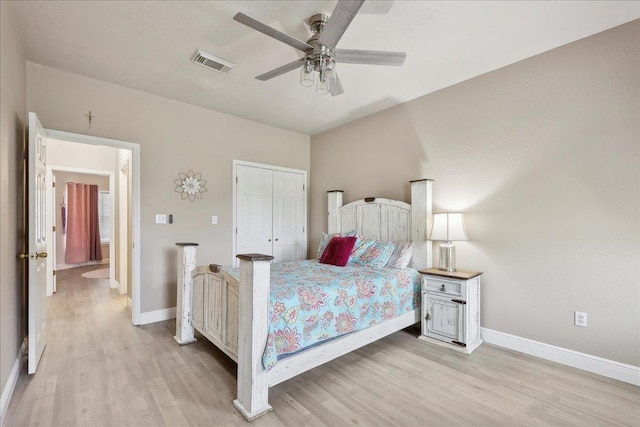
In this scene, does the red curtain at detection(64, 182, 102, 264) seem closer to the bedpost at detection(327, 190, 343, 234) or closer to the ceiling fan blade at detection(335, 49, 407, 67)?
the bedpost at detection(327, 190, 343, 234)

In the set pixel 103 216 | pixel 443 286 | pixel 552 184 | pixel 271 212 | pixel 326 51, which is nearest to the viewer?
pixel 326 51

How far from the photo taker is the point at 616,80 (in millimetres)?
2342

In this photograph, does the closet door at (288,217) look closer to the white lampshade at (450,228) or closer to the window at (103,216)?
the white lampshade at (450,228)

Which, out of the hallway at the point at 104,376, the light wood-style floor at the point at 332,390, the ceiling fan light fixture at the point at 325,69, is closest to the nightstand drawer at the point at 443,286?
the light wood-style floor at the point at 332,390

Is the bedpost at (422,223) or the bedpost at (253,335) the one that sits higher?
the bedpost at (422,223)

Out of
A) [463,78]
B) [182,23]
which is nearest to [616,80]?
[463,78]

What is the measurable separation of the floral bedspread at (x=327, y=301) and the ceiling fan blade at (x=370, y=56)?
68.4 inches

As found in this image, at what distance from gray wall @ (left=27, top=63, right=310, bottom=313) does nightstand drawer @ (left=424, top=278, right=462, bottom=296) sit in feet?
8.77

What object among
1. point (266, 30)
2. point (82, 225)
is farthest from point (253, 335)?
point (82, 225)

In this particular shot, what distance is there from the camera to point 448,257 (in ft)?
10.2

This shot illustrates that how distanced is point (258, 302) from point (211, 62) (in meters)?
2.26

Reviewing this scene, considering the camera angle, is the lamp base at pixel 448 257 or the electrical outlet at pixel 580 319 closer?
the electrical outlet at pixel 580 319

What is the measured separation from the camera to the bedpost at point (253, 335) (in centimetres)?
187

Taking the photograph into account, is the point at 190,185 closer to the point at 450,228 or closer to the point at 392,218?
the point at 392,218
